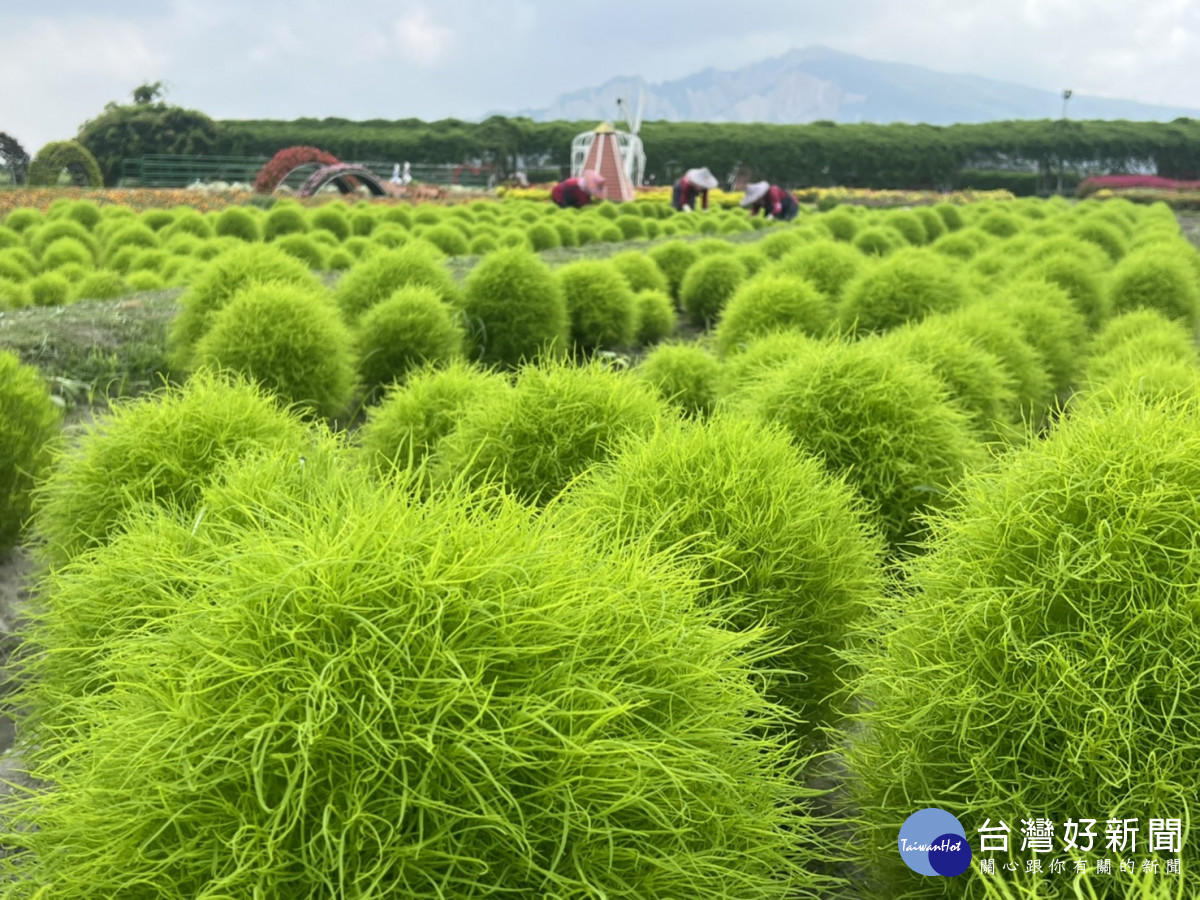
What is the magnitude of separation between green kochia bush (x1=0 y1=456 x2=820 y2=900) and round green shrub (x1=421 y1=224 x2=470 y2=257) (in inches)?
356

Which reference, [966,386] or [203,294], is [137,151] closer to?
[203,294]

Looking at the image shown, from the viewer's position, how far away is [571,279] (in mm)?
6320

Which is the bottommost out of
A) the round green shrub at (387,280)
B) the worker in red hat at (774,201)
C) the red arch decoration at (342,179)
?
the round green shrub at (387,280)

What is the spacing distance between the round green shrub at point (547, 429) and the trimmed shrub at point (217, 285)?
2.49 m

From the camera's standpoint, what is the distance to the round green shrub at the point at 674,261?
8.52 meters

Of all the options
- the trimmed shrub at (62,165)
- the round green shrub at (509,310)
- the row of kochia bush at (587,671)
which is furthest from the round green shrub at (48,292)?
the trimmed shrub at (62,165)

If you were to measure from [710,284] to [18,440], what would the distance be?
18.2 feet

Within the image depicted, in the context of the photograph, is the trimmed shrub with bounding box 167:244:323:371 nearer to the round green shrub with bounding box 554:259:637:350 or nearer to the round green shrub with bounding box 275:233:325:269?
the round green shrub with bounding box 554:259:637:350

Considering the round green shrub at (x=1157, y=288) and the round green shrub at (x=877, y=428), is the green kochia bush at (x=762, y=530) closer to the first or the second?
the round green shrub at (x=877, y=428)

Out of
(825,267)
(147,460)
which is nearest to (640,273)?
(825,267)

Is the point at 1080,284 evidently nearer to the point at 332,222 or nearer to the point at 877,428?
the point at 877,428

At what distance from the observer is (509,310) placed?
5551 millimetres


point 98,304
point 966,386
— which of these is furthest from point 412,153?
point 966,386

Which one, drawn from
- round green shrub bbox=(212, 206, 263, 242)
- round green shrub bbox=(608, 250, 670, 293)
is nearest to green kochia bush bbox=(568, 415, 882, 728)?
round green shrub bbox=(608, 250, 670, 293)
